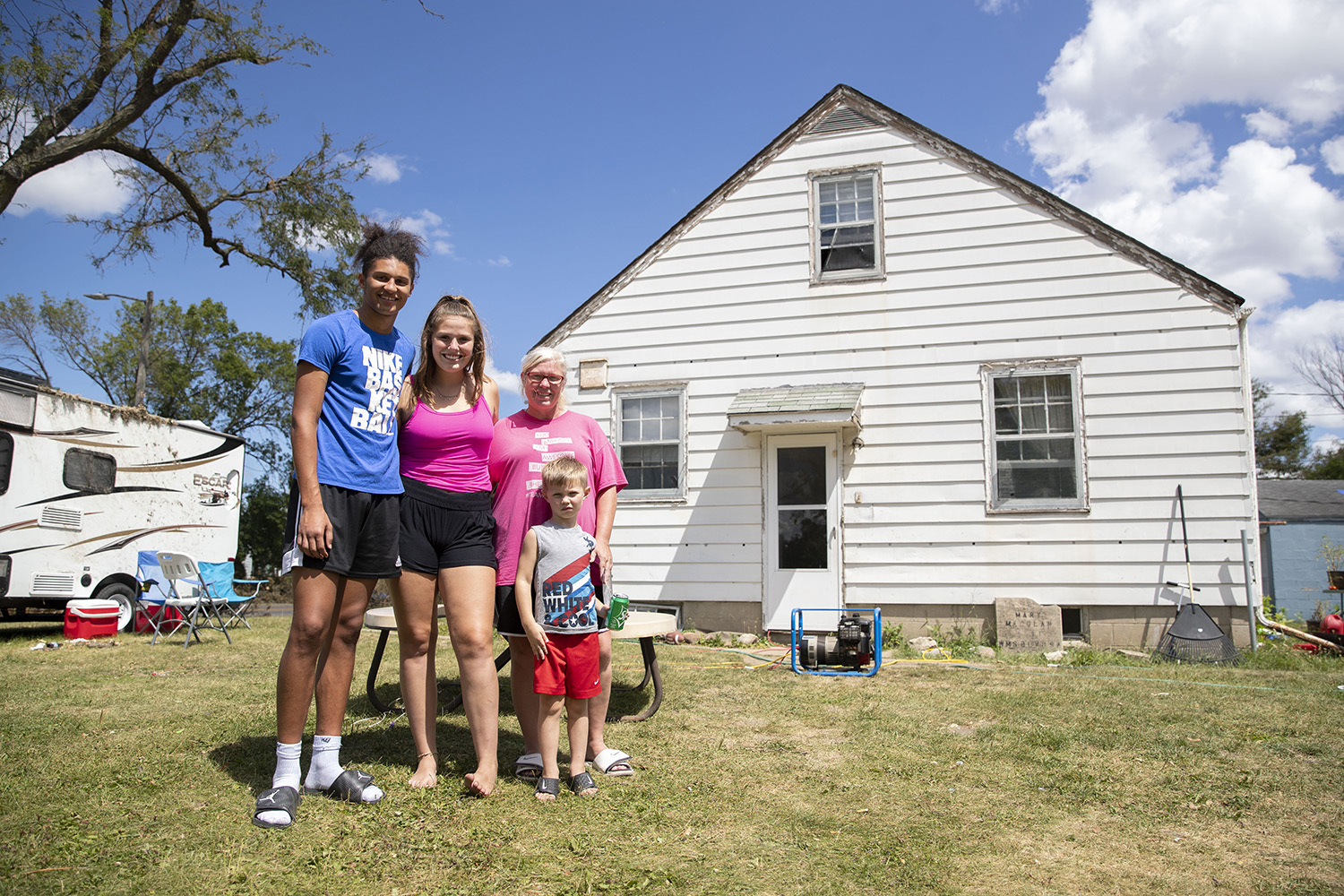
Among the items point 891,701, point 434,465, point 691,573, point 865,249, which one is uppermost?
point 865,249

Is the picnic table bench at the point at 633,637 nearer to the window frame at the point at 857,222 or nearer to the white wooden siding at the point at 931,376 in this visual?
the white wooden siding at the point at 931,376

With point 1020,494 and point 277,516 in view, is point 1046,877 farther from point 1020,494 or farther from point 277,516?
point 277,516

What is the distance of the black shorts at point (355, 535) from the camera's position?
287 centimetres

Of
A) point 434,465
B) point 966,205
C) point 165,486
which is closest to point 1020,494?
point 966,205

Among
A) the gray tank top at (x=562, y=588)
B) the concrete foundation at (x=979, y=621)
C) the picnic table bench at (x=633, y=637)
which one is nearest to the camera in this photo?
the gray tank top at (x=562, y=588)

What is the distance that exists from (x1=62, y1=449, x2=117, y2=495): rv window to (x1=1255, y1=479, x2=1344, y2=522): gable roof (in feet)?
61.6

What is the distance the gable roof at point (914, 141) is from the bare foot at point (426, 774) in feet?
22.5

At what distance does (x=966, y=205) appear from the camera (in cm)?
831

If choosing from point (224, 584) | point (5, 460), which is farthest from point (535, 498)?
point (5, 460)

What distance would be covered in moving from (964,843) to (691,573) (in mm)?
6148

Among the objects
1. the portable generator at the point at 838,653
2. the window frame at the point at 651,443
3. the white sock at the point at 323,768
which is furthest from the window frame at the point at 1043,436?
the white sock at the point at 323,768

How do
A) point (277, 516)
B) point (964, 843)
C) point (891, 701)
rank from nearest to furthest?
point (964, 843), point (891, 701), point (277, 516)

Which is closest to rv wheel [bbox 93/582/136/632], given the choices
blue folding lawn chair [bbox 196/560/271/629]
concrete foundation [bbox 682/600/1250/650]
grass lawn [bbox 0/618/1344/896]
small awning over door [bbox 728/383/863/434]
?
blue folding lawn chair [bbox 196/560/271/629]

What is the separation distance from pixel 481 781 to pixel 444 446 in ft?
4.22
